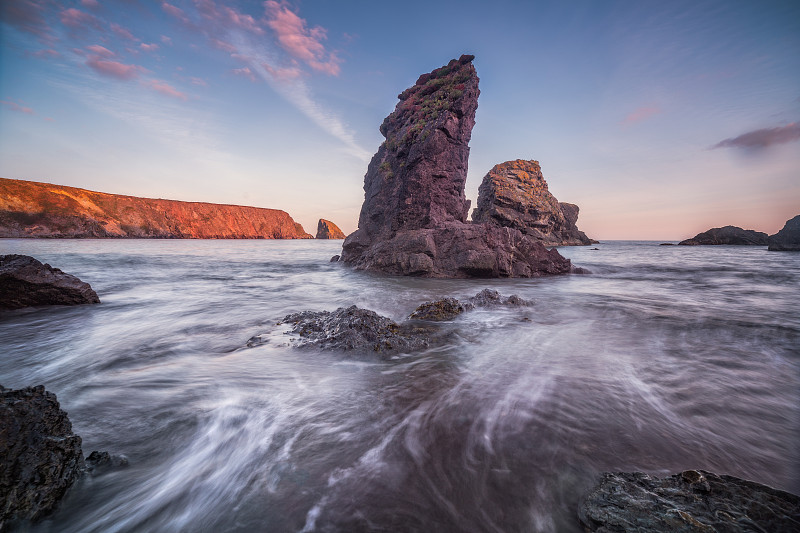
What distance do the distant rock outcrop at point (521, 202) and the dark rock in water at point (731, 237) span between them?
24462 mm

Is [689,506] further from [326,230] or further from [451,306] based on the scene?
[326,230]

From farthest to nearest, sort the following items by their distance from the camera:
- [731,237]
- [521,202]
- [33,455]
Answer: [731,237], [521,202], [33,455]

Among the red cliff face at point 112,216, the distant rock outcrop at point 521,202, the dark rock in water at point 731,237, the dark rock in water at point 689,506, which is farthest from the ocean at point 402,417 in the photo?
the red cliff face at point 112,216

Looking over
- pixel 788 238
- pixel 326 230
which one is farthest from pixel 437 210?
pixel 326 230

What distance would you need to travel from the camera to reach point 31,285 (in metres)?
6.39

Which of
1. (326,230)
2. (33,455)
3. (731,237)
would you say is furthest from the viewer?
(326,230)

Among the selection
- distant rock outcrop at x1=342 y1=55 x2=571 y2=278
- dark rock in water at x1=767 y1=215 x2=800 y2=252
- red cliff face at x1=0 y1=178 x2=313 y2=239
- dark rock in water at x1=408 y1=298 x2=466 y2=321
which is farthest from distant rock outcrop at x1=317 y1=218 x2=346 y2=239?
dark rock in water at x1=408 y1=298 x2=466 y2=321

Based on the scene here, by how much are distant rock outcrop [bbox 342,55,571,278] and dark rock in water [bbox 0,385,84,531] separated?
1193 cm

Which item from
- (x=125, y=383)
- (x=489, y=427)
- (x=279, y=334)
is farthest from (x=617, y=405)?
(x=125, y=383)

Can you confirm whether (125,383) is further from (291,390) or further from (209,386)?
(291,390)

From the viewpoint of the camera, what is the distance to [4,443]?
158cm

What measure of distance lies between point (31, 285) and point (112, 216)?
10628 cm

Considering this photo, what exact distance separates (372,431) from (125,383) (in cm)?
314

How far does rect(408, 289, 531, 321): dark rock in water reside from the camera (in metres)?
6.17
